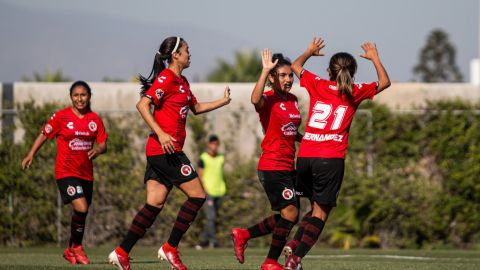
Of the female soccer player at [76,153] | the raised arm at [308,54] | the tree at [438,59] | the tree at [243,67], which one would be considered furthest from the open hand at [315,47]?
the tree at [438,59]

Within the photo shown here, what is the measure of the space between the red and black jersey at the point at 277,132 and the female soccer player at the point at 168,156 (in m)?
0.75

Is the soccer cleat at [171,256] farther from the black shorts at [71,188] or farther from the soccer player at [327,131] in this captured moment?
the black shorts at [71,188]

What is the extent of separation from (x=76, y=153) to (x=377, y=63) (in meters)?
→ 4.35

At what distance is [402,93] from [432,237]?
2794 mm

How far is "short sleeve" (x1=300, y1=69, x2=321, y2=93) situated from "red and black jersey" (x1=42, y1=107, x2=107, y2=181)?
3.73m

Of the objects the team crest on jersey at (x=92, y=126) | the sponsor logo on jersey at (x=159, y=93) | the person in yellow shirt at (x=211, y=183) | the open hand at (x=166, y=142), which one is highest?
the sponsor logo on jersey at (x=159, y=93)

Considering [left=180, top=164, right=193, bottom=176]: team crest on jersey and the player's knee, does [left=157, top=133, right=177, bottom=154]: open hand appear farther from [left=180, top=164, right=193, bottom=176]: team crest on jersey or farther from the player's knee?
the player's knee

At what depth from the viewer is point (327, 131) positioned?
9305 mm

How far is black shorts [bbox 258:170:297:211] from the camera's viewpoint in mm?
9758

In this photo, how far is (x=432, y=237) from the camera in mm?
18484

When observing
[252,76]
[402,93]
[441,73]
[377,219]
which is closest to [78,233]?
[377,219]

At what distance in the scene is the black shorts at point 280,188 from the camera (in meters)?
9.76

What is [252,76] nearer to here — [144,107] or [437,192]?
[437,192]

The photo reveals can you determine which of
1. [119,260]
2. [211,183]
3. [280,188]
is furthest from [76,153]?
[211,183]
